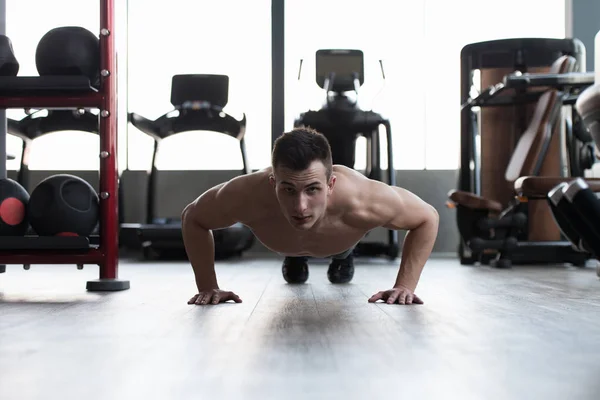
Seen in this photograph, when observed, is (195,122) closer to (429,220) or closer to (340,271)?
(340,271)

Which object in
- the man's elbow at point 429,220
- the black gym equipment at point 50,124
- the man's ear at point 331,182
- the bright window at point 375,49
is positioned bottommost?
the man's elbow at point 429,220

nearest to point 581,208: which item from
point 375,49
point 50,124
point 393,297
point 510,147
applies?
point 393,297

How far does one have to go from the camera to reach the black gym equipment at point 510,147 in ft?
13.1

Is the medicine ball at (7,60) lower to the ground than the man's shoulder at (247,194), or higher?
higher

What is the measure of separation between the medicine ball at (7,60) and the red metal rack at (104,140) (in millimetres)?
108

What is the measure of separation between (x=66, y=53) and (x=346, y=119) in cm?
268

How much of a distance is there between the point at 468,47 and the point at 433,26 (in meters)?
1.45

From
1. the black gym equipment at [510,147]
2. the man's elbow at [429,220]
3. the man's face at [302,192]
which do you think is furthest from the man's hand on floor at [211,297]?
the black gym equipment at [510,147]

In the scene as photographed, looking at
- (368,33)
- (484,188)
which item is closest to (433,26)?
(368,33)

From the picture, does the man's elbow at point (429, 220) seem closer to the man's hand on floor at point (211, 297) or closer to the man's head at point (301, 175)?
the man's head at point (301, 175)

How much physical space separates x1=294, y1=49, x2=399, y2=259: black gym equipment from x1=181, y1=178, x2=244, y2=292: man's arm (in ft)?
9.25

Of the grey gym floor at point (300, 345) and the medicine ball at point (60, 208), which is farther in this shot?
the medicine ball at point (60, 208)

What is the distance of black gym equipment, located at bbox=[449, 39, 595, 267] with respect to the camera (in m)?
4.00

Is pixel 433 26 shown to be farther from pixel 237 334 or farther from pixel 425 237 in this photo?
pixel 237 334
